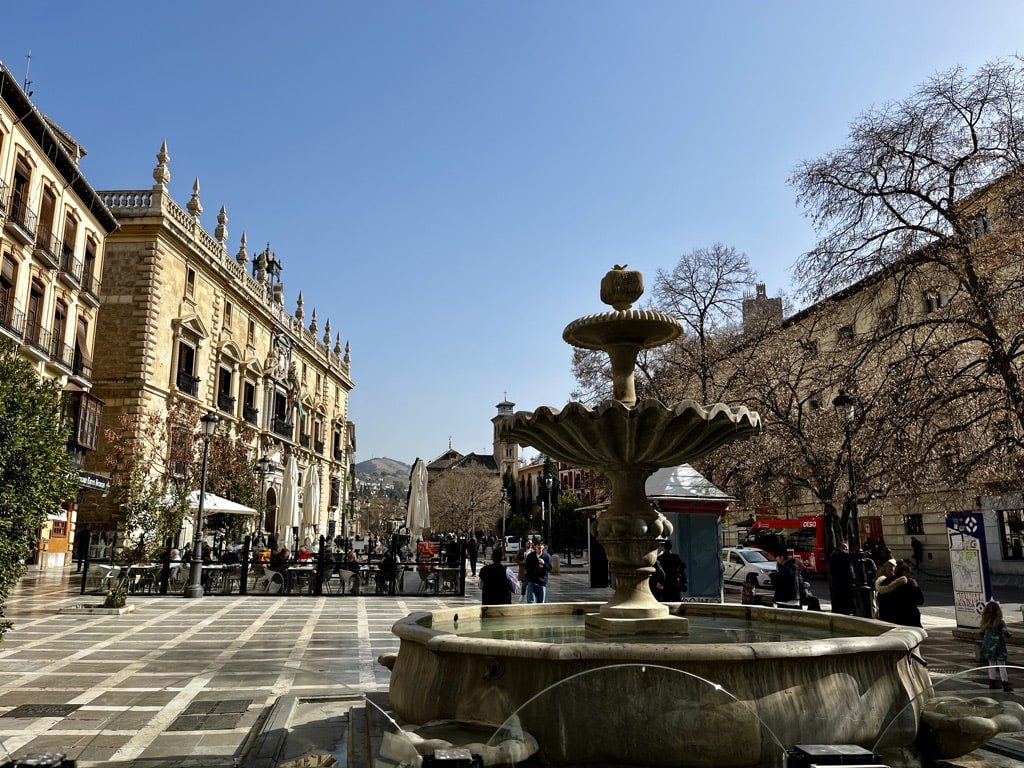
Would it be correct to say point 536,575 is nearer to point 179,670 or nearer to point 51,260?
point 179,670

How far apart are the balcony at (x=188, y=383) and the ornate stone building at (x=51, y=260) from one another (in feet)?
12.5

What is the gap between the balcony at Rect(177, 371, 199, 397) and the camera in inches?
1215

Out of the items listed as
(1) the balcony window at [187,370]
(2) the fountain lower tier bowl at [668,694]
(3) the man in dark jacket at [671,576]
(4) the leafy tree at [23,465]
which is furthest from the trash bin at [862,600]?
(1) the balcony window at [187,370]

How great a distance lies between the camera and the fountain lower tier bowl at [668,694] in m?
3.73

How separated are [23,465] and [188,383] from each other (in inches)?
963

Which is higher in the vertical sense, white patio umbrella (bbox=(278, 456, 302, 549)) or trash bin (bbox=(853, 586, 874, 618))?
white patio umbrella (bbox=(278, 456, 302, 549))

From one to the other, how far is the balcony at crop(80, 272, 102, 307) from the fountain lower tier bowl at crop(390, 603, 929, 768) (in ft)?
85.0

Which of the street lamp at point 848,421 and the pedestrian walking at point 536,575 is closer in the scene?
the pedestrian walking at point 536,575

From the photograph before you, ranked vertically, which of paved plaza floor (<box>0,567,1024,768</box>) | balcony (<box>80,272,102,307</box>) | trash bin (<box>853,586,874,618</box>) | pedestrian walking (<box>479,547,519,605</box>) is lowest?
paved plaza floor (<box>0,567,1024,768</box>)

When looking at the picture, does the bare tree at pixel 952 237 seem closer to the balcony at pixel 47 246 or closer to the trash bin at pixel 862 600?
the trash bin at pixel 862 600

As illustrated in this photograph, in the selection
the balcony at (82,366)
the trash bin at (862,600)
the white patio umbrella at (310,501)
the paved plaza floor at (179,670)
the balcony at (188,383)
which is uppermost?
the balcony at (188,383)

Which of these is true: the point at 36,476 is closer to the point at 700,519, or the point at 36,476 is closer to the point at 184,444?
the point at 700,519

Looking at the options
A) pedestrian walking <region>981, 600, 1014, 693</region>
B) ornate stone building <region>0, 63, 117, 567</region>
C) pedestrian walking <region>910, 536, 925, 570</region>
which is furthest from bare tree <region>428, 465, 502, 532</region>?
pedestrian walking <region>981, 600, 1014, 693</region>

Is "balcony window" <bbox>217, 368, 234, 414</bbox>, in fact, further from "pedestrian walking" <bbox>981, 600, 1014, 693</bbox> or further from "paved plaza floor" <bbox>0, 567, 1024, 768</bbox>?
"pedestrian walking" <bbox>981, 600, 1014, 693</bbox>
